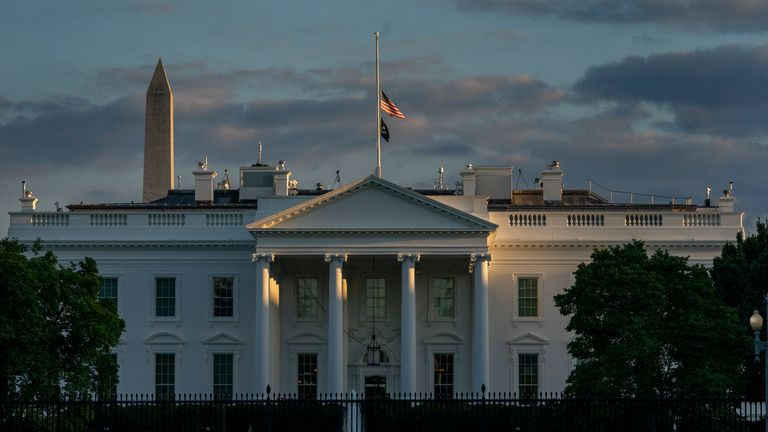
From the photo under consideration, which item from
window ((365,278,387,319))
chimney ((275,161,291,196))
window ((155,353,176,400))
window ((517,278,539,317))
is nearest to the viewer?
window ((155,353,176,400))

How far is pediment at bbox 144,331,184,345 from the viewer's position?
3314 inches

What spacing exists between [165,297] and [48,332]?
62.4ft

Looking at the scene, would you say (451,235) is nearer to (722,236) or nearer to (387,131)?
(387,131)

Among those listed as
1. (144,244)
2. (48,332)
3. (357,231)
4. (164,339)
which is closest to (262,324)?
(164,339)

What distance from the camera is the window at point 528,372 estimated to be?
83.9 metres

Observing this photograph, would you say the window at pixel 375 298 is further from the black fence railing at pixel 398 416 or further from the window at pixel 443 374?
the black fence railing at pixel 398 416

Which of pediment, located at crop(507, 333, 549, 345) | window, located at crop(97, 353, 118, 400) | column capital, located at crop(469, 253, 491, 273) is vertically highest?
column capital, located at crop(469, 253, 491, 273)

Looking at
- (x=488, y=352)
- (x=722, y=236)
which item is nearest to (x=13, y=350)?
(x=488, y=352)

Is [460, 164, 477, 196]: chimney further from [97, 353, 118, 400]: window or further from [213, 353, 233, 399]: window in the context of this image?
[97, 353, 118, 400]: window

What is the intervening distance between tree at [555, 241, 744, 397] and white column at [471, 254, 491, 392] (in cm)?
1021

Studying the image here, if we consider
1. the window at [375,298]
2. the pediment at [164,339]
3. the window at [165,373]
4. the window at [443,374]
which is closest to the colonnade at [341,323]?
the window at [443,374]

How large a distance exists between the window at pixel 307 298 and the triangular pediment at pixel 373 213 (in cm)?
470

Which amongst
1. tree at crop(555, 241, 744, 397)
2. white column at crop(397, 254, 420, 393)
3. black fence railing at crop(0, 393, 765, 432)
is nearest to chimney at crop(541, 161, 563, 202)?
white column at crop(397, 254, 420, 393)

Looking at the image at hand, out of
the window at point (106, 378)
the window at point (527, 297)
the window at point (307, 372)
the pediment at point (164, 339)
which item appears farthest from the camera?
the window at point (307, 372)
